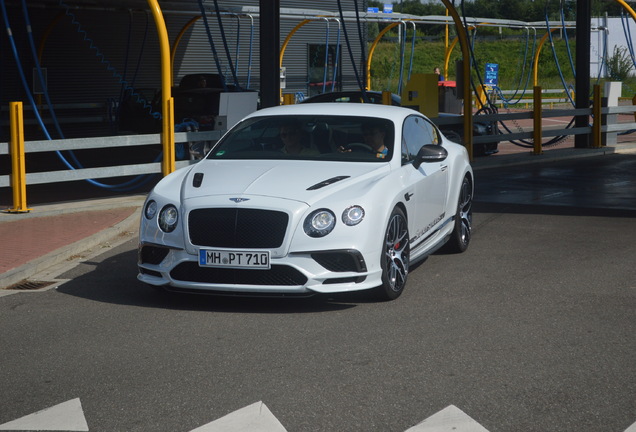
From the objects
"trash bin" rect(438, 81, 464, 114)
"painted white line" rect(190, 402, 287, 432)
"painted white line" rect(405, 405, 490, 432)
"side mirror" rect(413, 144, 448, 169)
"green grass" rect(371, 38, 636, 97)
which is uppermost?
"green grass" rect(371, 38, 636, 97)

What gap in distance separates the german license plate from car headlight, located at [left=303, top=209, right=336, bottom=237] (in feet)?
1.16

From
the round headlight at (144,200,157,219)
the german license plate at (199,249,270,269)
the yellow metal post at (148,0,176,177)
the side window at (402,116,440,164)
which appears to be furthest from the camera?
the yellow metal post at (148,0,176,177)

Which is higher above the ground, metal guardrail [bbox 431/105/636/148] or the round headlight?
metal guardrail [bbox 431/105/636/148]

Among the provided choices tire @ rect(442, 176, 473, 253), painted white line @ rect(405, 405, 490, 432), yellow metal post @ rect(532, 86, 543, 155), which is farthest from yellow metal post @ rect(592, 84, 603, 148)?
painted white line @ rect(405, 405, 490, 432)

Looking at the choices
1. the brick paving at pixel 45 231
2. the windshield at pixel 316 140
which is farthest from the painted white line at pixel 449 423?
the brick paving at pixel 45 231

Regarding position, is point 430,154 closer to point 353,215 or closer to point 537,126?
point 353,215

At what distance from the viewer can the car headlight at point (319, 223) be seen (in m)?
7.13

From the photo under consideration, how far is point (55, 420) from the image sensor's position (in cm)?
490

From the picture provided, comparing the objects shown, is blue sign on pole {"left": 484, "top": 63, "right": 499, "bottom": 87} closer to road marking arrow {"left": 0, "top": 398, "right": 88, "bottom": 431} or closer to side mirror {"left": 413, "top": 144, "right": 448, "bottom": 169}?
side mirror {"left": 413, "top": 144, "right": 448, "bottom": 169}

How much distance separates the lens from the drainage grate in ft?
28.0

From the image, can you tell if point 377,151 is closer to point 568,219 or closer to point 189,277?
point 189,277

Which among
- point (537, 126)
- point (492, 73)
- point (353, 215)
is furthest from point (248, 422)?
point (492, 73)

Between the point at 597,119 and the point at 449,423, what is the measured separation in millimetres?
18977

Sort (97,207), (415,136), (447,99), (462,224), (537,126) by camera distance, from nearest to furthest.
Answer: (415,136)
(462,224)
(97,207)
(537,126)
(447,99)
